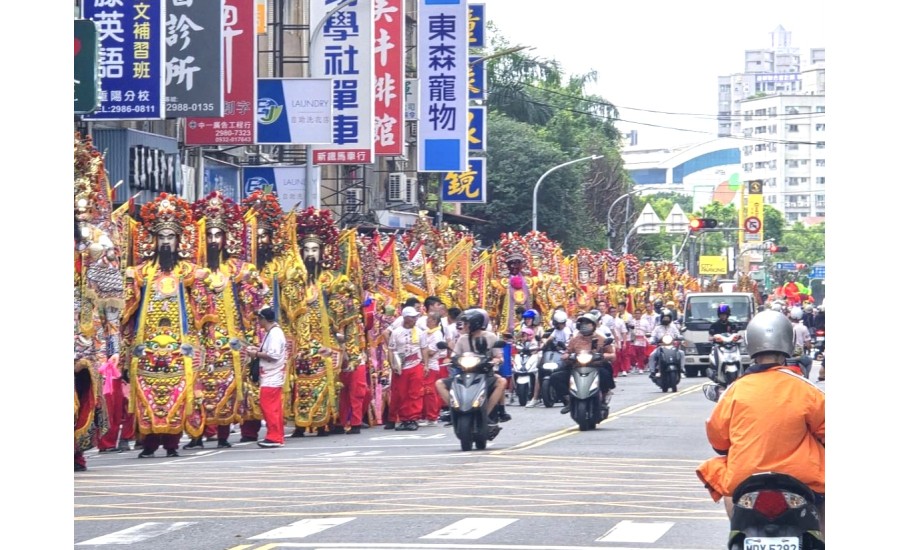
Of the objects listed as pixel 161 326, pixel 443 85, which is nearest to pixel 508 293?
pixel 443 85

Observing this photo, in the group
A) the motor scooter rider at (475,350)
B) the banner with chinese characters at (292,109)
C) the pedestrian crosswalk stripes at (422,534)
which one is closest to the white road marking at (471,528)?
the pedestrian crosswalk stripes at (422,534)

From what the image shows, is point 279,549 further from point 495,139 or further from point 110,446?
point 495,139

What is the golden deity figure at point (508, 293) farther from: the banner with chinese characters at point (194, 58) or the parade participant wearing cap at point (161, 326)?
the parade participant wearing cap at point (161, 326)

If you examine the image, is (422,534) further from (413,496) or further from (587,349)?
(587,349)

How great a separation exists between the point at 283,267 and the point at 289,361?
3.84 ft

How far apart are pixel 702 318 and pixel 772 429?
38.2 meters

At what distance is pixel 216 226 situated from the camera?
829 inches

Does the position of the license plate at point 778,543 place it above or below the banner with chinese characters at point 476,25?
below

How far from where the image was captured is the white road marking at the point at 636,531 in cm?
1223

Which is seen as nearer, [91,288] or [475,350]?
[91,288]

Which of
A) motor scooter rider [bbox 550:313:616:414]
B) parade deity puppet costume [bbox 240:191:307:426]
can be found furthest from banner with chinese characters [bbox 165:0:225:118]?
motor scooter rider [bbox 550:313:616:414]

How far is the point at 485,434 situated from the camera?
2012cm

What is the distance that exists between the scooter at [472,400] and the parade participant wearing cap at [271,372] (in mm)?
2169
